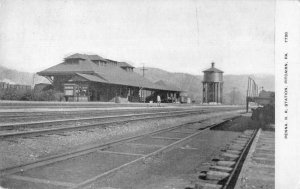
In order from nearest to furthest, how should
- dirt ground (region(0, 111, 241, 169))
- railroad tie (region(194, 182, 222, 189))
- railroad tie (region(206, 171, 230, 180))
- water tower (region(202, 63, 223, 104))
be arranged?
railroad tie (region(194, 182, 222, 189)), railroad tie (region(206, 171, 230, 180)), dirt ground (region(0, 111, 241, 169)), water tower (region(202, 63, 223, 104))

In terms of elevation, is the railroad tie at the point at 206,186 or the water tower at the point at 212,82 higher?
the water tower at the point at 212,82

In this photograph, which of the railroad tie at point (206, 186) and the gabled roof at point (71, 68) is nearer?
the railroad tie at point (206, 186)

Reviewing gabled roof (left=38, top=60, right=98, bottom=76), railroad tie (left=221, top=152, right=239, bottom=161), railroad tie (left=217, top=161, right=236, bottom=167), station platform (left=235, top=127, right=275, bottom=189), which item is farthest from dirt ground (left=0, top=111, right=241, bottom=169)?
gabled roof (left=38, top=60, right=98, bottom=76)

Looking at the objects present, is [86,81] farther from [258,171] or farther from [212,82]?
[258,171]

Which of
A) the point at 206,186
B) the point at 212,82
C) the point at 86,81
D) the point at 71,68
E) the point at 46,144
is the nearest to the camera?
the point at 206,186

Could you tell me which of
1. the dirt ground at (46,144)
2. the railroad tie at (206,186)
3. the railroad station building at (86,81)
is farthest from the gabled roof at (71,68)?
the railroad tie at (206,186)

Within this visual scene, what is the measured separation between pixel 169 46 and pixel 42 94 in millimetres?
23089

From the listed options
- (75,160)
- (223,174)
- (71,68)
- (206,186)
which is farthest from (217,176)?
(71,68)

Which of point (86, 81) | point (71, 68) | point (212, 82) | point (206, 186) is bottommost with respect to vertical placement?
point (206, 186)

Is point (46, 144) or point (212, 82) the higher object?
point (212, 82)

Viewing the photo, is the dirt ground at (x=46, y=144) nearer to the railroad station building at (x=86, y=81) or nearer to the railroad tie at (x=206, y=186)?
the railroad tie at (x=206, y=186)

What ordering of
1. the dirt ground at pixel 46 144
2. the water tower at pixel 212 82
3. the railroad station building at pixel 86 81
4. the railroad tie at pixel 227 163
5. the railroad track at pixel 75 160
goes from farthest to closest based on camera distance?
1. the water tower at pixel 212 82
2. the railroad station building at pixel 86 81
3. the dirt ground at pixel 46 144
4. the railroad tie at pixel 227 163
5. the railroad track at pixel 75 160

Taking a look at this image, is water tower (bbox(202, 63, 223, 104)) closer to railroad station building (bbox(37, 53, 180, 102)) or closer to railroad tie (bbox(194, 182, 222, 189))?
railroad station building (bbox(37, 53, 180, 102))

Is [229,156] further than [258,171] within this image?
Yes
